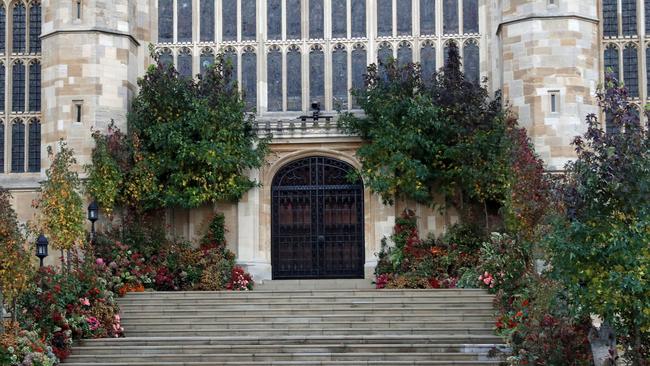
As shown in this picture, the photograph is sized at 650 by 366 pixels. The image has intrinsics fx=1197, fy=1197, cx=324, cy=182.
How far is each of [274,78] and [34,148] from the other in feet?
19.6

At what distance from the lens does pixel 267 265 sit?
27250 millimetres

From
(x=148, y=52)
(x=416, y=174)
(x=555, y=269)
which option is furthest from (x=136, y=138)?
(x=555, y=269)

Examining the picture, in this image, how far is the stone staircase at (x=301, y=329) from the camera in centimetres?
2044

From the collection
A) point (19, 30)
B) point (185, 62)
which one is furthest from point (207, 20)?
point (19, 30)

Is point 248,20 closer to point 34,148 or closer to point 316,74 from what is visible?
point 316,74

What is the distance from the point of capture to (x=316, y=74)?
1120 inches

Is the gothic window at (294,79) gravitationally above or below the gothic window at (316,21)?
below

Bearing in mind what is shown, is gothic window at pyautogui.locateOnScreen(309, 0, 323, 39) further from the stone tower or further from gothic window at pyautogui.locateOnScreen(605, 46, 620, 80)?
gothic window at pyautogui.locateOnScreen(605, 46, 620, 80)

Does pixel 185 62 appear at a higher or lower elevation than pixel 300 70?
higher

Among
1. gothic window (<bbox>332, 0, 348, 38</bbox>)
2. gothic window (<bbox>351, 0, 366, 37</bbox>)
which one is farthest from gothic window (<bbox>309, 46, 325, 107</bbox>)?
gothic window (<bbox>351, 0, 366, 37</bbox>)

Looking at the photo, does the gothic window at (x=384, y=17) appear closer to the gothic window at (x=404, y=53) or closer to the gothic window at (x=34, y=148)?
the gothic window at (x=404, y=53)

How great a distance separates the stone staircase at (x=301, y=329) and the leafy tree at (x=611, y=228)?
4.56 meters

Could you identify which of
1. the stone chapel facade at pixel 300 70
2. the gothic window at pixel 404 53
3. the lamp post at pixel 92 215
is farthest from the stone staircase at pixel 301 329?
the gothic window at pixel 404 53

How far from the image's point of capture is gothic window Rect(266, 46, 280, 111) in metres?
28.4
